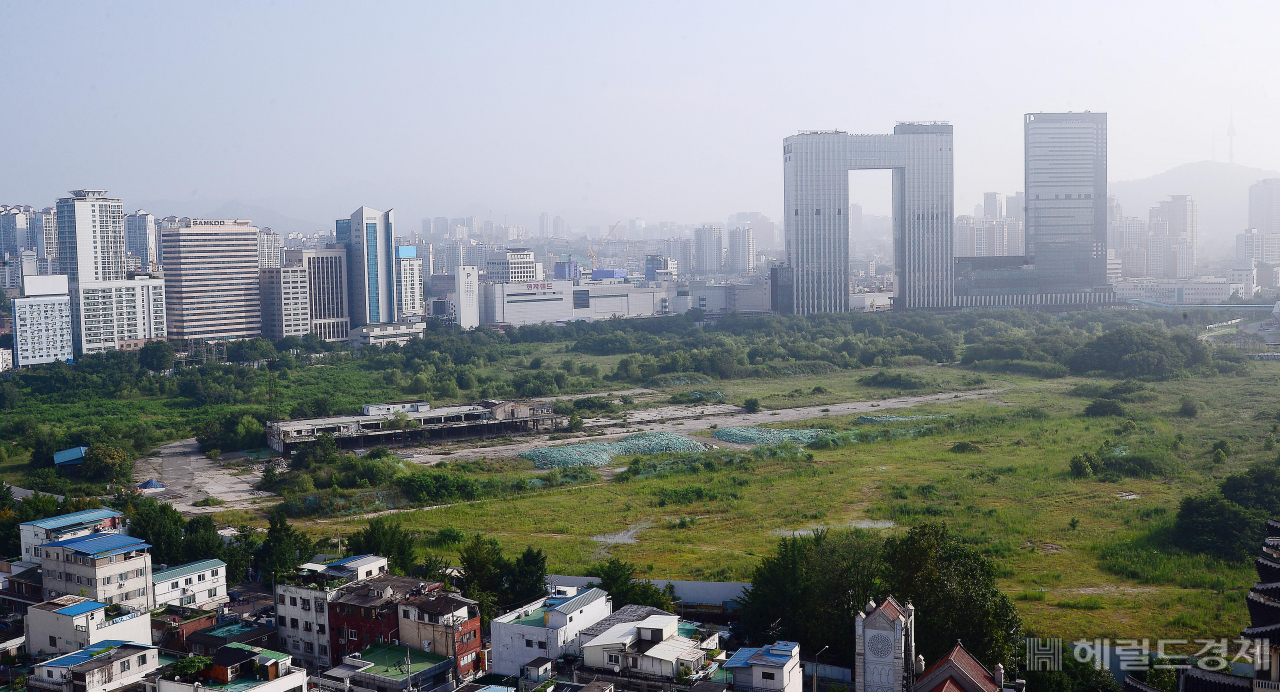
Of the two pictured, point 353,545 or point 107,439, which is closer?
point 353,545

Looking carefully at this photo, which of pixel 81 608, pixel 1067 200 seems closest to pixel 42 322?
pixel 81 608

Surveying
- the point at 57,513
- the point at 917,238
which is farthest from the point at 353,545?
the point at 917,238

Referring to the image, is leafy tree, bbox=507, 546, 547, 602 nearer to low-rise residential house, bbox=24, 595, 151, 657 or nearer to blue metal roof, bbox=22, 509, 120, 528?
low-rise residential house, bbox=24, 595, 151, 657

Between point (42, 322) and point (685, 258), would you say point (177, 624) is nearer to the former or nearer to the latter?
point (42, 322)

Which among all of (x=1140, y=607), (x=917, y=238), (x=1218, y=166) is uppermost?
(x=1218, y=166)

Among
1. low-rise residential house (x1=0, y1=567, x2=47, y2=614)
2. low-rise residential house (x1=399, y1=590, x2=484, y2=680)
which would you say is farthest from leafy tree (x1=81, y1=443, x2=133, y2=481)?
low-rise residential house (x1=399, y1=590, x2=484, y2=680)

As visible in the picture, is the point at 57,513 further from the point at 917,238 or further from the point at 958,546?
the point at 917,238

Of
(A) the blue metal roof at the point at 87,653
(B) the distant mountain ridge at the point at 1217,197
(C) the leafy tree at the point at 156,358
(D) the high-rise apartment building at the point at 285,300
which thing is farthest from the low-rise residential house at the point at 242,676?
(B) the distant mountain ridge at the point at 1217,197
